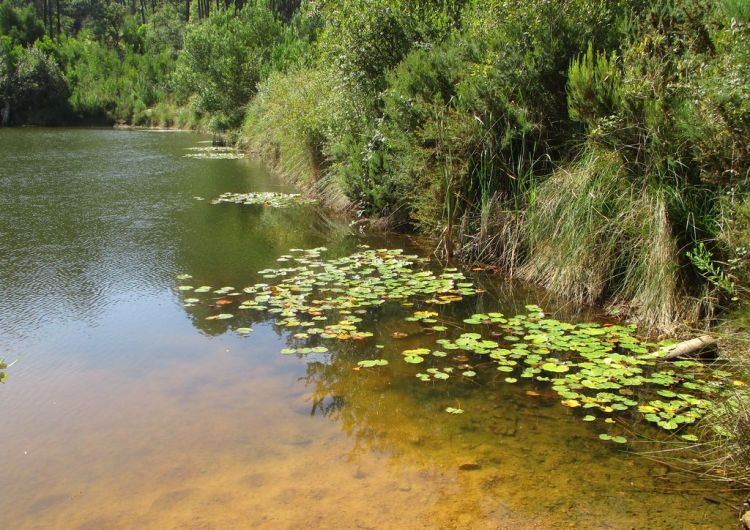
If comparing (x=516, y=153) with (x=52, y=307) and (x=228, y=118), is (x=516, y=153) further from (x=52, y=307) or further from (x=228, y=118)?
(x=228, y=118)

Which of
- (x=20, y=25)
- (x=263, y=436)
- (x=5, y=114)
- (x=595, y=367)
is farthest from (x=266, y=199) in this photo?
(x=20, y=25)

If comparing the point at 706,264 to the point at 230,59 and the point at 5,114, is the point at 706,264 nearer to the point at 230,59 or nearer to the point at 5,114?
the point at 230,59

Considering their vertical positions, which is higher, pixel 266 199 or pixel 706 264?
pixel 706 264

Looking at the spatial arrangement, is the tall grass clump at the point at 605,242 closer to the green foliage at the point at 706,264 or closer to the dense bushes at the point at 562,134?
the dense bushes at the point at 562,134

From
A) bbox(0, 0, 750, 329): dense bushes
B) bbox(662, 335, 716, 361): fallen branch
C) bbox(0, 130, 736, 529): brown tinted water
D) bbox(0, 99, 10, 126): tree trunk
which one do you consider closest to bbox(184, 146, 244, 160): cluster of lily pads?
bbox(0, 0, 750, 329): dense bushes

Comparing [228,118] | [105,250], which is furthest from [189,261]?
[228,118]

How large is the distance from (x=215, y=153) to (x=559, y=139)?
17927mm

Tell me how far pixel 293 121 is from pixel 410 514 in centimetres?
1189

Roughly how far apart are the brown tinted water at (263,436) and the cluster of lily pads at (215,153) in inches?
583

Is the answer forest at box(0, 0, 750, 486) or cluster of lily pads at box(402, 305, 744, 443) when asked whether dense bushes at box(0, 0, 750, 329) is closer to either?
forest at box(0, 0, 750, 486)

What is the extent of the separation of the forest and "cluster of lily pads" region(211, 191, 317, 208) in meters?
0.47

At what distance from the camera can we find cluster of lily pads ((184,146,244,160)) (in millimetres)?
22391

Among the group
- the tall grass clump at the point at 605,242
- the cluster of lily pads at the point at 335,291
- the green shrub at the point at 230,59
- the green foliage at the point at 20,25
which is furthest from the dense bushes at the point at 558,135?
the green foliage at the point at 20,25

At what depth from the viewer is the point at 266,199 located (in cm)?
1397
